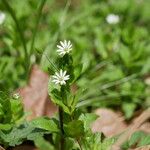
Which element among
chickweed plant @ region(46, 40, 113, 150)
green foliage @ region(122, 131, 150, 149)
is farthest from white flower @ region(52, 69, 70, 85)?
green foliage @ region(122, 131, 150, 149)

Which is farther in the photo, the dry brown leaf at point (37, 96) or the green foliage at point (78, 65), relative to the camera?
the dry brown leaf at point (37, 96)

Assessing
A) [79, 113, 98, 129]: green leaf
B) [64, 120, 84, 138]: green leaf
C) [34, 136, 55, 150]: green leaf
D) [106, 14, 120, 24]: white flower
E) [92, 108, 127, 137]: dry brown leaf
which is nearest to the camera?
[64, 120, 84, 138]: green leaf

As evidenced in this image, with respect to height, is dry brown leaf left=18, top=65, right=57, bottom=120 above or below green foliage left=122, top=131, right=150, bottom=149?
above

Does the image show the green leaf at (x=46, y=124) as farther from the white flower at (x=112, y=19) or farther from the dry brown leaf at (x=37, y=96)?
the white flower at (x=112, y=19)

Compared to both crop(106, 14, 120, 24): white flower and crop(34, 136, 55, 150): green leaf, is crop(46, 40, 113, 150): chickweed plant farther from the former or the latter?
crop(106, 14, 120, 24): white flower

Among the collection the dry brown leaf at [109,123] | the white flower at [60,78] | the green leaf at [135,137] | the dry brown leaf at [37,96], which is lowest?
the green leaf at [135,137]

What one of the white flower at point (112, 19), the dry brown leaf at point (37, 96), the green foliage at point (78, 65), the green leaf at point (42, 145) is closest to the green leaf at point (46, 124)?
the green foliage at point (78, 65)

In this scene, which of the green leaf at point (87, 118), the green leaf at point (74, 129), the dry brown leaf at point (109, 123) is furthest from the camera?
the dry brown leaf at point (109, 123)
